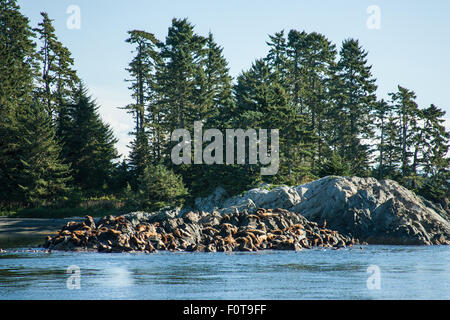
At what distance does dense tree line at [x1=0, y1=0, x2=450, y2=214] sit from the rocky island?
25.2 ft

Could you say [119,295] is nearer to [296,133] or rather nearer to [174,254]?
[174,254]

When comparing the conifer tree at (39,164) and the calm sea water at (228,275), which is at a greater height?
the conifer tree at (39,164)

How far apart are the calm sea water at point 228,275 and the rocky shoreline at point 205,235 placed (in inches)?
81.8

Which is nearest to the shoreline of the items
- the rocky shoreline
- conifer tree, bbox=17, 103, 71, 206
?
the rocky shoreline

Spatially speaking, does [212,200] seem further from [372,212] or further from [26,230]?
[372,212]

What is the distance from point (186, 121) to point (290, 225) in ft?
116

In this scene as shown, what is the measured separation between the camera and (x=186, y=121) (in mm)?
69188

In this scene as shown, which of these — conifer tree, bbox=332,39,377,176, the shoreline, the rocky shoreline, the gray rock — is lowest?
the shoreline

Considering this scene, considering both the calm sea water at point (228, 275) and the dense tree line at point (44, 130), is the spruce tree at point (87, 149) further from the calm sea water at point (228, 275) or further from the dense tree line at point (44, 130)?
the calm sea water at point (228, 275)

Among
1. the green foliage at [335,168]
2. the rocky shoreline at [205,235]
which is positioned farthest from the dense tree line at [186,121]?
the rocky shoreline at [205,235]

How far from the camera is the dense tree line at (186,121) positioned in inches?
2141

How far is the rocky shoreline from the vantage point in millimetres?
31562

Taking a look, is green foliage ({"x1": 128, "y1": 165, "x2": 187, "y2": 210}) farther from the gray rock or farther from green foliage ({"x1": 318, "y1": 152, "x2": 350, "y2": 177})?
green foliage ({"x1": 318, "y1": 152, "x2": 350, "y2": 177})

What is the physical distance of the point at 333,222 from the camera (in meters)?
39.1
